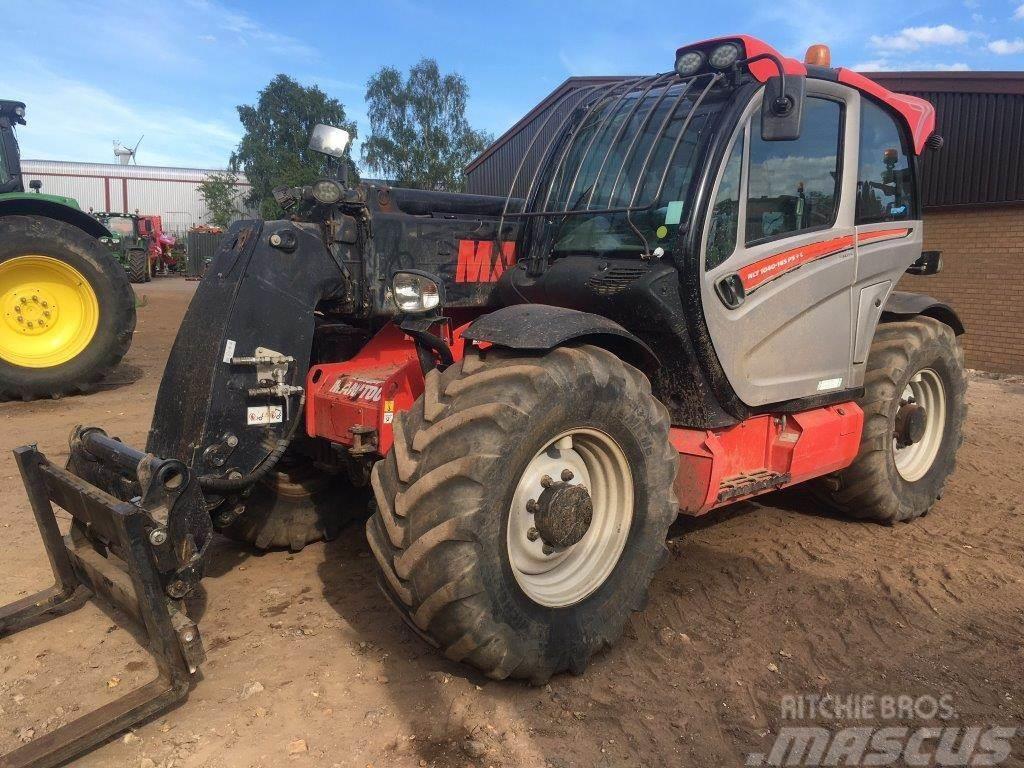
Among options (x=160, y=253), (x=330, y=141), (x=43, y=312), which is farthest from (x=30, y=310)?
(x=160, y=253)

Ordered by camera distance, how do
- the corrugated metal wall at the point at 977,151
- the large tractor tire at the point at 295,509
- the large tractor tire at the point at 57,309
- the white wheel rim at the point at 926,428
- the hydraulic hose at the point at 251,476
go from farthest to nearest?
the corrugated metal wall at the point at 977,151, the large tractor tire at the point at 57,309, the white wheel rim at the point at 926,428, the large tractor tire at the point at 295,509, the hydraulic hose at the point at 251,476

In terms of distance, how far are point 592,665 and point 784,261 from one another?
213 centimetres

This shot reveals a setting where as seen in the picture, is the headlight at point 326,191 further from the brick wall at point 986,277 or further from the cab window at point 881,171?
the brick wall at point 986,277

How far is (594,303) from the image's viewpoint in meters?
3.53

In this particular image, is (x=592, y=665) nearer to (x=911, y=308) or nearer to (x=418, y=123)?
(x=911, y=308)

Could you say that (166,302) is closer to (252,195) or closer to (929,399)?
(929,399)

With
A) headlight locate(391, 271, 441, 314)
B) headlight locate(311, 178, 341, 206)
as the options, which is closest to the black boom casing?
headlight locate(311, 178, 341, 206)

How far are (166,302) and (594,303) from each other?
17.3 meters

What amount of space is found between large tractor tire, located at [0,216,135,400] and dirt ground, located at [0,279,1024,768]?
3.54m

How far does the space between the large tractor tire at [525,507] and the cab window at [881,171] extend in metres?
2.09

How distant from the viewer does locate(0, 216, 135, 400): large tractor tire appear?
7660 millimetres

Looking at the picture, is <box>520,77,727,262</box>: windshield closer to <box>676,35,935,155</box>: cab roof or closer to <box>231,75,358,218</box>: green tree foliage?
<box>676,35,935,155</box>: cab roof

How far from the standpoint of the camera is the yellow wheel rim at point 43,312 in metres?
7.77

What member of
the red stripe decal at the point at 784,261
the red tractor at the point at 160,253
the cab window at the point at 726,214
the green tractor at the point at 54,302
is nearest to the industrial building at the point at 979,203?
the green tractor at the point at 54,302
